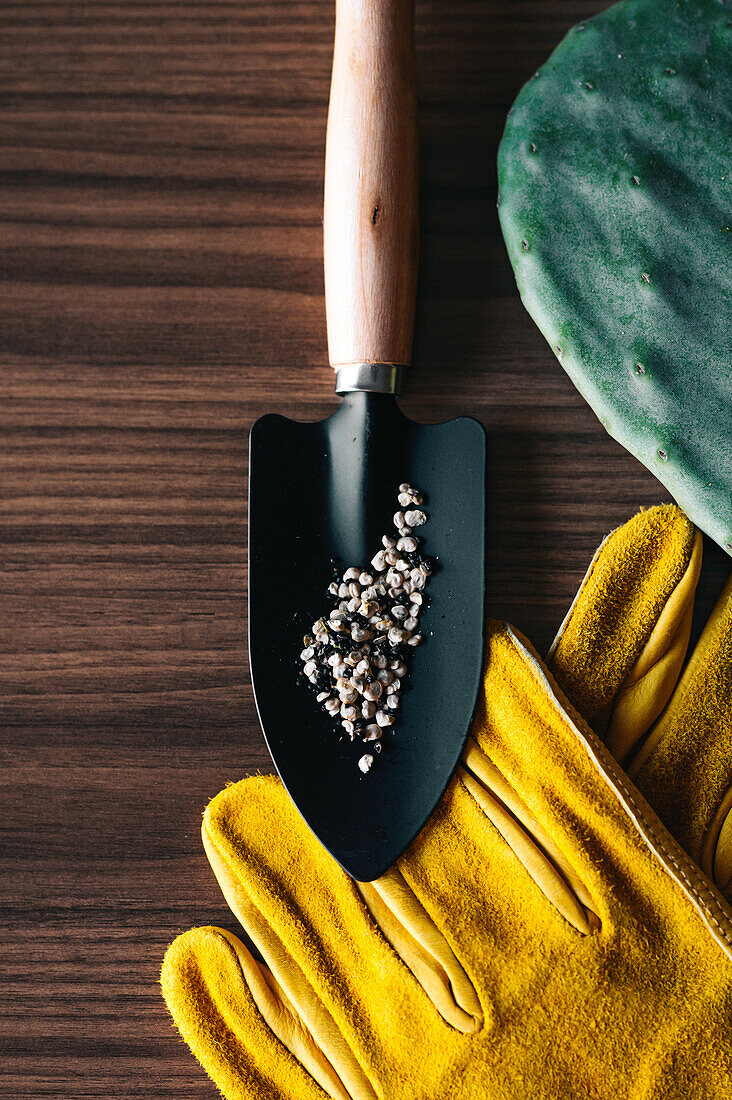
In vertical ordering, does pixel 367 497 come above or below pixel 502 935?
above

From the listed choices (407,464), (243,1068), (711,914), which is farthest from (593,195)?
(243,1068)

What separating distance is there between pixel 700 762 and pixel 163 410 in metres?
0.48

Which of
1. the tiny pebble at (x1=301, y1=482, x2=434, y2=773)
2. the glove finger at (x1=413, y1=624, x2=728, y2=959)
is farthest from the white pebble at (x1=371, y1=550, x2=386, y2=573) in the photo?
the glove finger at (x1=413, y1=624, x2=728, y2=959)

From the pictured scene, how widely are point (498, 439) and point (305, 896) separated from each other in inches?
14.5

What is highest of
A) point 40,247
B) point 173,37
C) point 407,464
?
point 173,37

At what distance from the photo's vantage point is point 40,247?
0.61 metres

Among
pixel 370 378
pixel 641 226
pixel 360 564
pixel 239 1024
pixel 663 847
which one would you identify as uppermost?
pixel 641 226

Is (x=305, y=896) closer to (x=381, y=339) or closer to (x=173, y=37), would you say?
(x=381, y=339)

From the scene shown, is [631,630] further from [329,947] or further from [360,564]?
[329,947]

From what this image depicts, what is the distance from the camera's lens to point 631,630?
54 centimetres

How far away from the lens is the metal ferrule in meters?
0.55

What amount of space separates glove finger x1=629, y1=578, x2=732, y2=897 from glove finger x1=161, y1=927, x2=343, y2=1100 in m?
0.29

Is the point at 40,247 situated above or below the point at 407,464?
above

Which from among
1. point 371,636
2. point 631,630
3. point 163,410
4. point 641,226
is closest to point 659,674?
point 631,630
